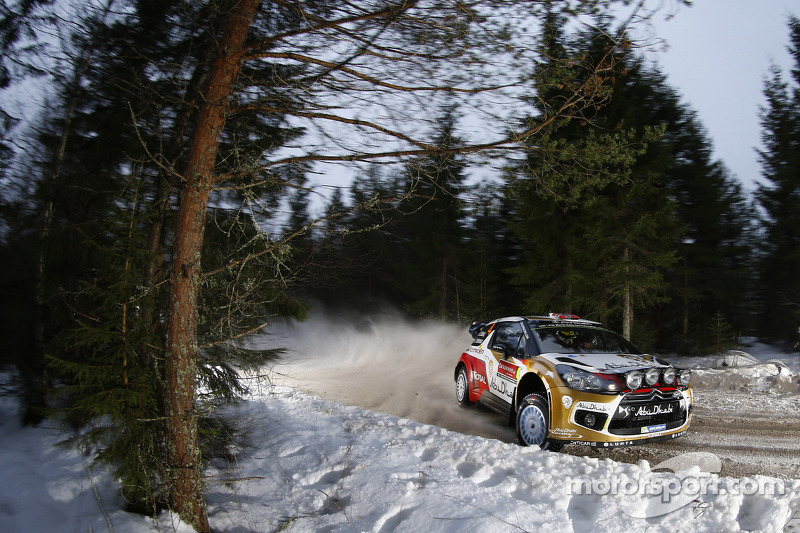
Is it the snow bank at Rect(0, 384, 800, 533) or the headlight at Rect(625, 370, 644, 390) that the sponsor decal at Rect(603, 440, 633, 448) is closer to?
the snow bank at Rect(0, 384, 800, 533)

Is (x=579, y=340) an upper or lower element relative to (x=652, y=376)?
upper

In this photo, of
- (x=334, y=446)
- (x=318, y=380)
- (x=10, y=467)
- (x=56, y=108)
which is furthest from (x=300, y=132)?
(x=318, y=380)

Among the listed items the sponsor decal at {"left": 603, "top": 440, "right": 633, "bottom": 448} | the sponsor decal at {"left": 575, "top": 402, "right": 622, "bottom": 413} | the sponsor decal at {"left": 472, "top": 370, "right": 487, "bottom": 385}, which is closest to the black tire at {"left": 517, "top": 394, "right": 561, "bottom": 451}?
the sponsor decal at {"left": 575, "top": 402, "right": 622, "bottom": 413}

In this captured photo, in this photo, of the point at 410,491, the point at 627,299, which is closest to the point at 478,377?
the point at 410,491

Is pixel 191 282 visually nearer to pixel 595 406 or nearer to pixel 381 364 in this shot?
pixel 595 406

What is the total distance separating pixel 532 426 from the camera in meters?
6.13

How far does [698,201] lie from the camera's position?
1911 cm

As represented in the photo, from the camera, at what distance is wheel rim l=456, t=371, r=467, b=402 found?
8867 mm

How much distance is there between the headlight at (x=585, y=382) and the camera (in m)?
5.56

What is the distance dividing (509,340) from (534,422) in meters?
1.64

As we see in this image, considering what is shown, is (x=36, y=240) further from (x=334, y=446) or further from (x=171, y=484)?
(x=334, y=446)

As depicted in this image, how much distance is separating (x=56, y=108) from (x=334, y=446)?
18.3 ft

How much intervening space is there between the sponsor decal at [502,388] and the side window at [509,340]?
0.44 m

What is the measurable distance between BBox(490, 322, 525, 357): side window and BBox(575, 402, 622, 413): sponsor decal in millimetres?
1339
